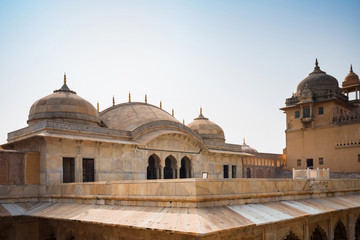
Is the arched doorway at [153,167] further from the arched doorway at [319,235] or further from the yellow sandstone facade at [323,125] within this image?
the yellow sandstone facade at [323,125]

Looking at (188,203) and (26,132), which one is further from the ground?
(26,132)

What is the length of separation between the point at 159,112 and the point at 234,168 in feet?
22.3

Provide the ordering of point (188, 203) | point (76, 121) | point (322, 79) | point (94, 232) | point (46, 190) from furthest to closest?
point (322, 79), point (76, 121), point (46, 190), point (94, 232), point (188, 203)

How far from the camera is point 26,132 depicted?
1692cm

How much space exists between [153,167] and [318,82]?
772 inches

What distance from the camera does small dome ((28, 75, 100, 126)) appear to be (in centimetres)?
1803

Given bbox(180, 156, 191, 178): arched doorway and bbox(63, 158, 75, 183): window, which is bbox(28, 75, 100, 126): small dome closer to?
bbox(63, 158, 75, 183): window

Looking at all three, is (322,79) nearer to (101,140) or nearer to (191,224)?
(101,140)

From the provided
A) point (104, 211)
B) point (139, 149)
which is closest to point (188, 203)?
point (104, 211)

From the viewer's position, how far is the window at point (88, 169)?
54.7 feet

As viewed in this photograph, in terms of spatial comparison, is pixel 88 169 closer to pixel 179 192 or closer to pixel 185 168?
pixel 185 168

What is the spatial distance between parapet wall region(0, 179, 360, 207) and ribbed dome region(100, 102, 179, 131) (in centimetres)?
708

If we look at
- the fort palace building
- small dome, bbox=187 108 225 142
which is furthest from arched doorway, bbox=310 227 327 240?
small dome, bbox=187 108 225 142

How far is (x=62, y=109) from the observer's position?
18.1 metres
